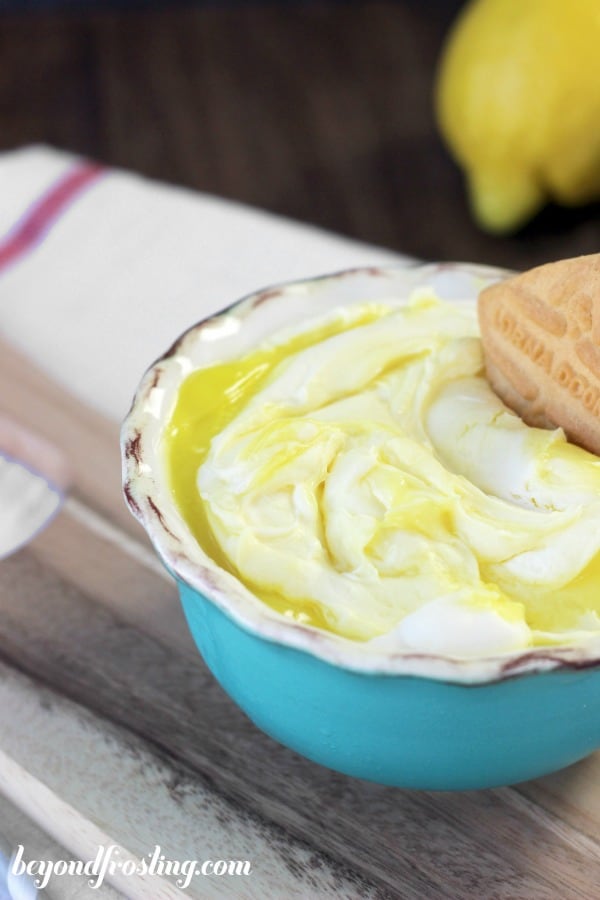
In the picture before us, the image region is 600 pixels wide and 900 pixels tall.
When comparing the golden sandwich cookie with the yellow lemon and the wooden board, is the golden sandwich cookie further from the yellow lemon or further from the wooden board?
the yellow lemon

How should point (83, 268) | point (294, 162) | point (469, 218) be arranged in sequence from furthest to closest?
point (294, 162) → point (469, 218) → point (83, 268)

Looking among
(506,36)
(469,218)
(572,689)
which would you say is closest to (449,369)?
(572,689)

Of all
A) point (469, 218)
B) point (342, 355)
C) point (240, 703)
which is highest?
point (342, 355)

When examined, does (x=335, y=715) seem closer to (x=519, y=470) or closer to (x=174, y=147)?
(x=519, y=470)

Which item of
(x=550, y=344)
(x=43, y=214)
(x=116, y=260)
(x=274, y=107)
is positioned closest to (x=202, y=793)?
(x=550, y=344)

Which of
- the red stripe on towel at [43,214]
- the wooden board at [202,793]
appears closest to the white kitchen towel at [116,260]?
the red stripe on towel at [43,214]

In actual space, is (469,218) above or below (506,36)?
below

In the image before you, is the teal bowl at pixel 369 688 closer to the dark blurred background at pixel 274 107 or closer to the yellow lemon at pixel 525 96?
the yellow lemon at pixel 525 96

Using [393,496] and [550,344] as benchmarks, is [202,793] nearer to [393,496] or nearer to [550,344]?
[393,496]
